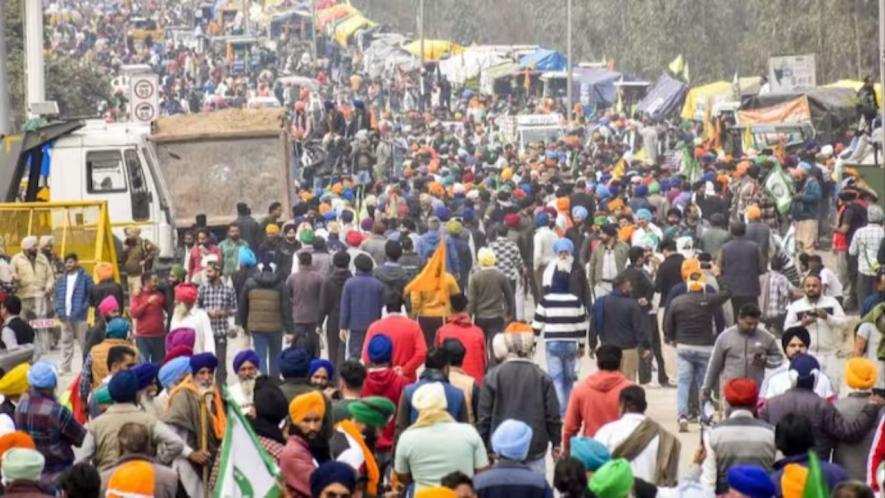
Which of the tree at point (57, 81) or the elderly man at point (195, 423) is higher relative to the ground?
the tree at point (57, 81)

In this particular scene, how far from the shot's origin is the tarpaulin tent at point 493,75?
70062 millimetres

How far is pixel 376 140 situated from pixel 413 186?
6591 millimetres

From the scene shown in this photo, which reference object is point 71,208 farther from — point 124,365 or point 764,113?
point 764,113

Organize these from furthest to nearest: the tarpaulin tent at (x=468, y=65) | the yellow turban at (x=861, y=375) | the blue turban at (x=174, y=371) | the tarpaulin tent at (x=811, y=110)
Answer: the tarpaulin tent at (x=468, y=65), the tarpaulin tent at (x=811, y=110), the blue turban at (x=174, y=371), the yellow turban at (x=861, y=375)

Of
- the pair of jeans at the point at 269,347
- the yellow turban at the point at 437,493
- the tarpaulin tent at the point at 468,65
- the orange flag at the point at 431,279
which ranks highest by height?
the tarpaulin tent at the point at 468,65

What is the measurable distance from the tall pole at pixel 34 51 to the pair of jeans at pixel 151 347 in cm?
1393

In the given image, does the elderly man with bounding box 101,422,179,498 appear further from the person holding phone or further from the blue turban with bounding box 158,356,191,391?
the person holding phone

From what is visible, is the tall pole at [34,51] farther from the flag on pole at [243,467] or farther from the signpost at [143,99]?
the flag on pole at [243,467]

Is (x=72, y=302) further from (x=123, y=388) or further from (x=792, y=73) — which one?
(x=792, y=73)

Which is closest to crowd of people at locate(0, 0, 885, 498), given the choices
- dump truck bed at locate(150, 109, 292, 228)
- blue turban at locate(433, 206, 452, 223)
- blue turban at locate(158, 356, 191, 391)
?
blue turban at locate(158, 356, 191, 391)

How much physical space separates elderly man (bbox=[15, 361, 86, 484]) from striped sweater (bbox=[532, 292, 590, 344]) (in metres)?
6.51

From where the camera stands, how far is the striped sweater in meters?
19.8

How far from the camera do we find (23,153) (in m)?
30.3

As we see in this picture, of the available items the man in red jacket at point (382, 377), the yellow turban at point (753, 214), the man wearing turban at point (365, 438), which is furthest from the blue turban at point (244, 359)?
the yellow turban at point (753, 214)
